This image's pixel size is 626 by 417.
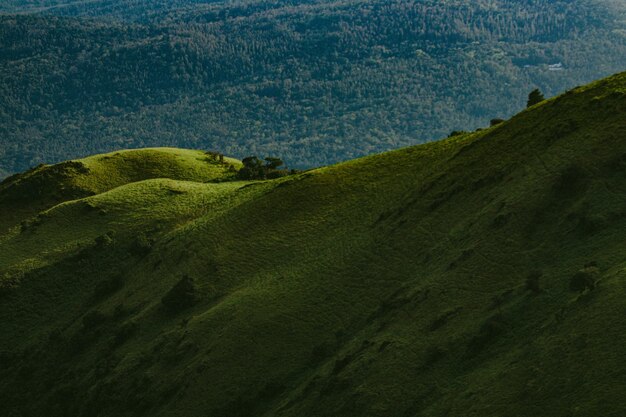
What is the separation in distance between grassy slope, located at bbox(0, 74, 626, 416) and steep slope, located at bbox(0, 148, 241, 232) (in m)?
20.4

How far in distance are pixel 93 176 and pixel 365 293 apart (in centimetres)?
6936

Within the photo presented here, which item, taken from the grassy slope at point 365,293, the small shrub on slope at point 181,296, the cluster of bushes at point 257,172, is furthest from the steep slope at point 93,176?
the small shrub on slope at point 181,296

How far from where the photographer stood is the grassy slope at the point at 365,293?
1502 inches

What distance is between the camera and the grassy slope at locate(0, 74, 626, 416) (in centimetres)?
3816

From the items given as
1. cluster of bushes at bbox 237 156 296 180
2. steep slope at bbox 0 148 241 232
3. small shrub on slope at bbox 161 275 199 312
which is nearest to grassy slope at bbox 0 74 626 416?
small shrub on slope at bbox 161 275 199 312

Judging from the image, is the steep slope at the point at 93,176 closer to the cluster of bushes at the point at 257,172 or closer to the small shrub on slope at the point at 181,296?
the cluster of bushes at the point at 257,172

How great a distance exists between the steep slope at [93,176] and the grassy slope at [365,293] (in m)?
20.4

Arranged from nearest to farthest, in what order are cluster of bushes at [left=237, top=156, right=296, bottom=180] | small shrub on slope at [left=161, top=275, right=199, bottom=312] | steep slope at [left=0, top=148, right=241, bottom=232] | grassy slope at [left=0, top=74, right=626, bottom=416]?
grassy slope at [left=0, top=74, right=626, bottom=416]
small shrub on slope at [left=161, top=275, right=199, bottom=312]
cluster of bushes at [left=237, top=156, right=296, bottom=180]
steep slope at [left=0, top=148, right=241, bottom=232]

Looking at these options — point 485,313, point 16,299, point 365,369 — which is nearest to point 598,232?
point 485,313

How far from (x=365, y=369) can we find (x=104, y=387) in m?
25.6

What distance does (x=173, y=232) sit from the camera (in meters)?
80.9

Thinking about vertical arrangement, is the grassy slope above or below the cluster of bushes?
above

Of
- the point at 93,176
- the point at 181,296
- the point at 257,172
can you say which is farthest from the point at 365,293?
the point at 93,176

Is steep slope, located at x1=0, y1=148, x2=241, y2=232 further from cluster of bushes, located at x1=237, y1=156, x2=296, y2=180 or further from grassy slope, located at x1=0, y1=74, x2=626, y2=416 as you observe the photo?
grassy slope, located at x1=0, y1=74, x2=626, y2=416
